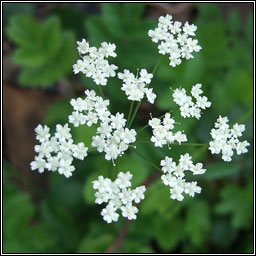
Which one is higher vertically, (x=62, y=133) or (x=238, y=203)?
(x=62, y=133)

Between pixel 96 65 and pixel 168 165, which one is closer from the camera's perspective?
pixel 168 165

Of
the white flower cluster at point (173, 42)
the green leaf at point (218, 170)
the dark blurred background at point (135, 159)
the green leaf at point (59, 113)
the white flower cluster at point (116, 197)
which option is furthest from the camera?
the green leaf at point (59, 113)

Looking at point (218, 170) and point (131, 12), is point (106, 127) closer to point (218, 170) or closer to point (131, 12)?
point (218, 170)

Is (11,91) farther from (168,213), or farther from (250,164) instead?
(250,164)

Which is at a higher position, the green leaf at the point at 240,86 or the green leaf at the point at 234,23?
the green leaf at the point at 234,23

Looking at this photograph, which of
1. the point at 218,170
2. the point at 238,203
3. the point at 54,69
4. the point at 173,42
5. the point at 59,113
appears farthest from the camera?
the point at 59,113

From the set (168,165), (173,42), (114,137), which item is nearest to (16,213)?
(114,137)

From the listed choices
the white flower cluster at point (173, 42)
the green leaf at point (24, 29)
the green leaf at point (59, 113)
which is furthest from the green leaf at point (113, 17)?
the white flower cluster at point (173, 42)

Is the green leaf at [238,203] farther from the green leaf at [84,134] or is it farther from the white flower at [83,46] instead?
the white flower at [83,46]
